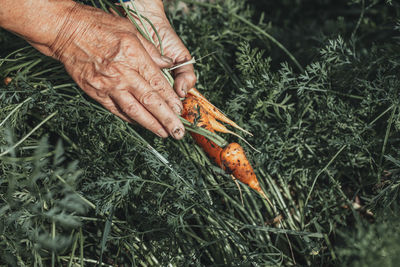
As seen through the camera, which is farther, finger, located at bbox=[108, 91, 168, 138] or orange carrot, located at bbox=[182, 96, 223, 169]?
orange carrot, located at bbox=[182, 96, 223, 169]

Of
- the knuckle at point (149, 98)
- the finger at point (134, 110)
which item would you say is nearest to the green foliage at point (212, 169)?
the finger at point (134, 110)

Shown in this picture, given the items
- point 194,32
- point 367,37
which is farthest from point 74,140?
point 367,37

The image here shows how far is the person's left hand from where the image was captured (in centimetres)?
204

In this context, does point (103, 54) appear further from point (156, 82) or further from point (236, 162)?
point (236, 162)

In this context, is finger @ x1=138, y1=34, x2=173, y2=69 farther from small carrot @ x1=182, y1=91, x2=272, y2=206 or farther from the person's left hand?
small carrot @ x1=182, y1=91, x2=272, y2=206

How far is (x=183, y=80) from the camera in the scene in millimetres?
2004

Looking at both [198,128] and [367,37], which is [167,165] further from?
[367,37]

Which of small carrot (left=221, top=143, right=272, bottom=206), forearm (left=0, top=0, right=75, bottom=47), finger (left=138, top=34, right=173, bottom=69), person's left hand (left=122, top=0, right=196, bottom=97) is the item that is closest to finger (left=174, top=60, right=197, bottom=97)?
person's left hand (left=122, top=0, right=196, bottom=97)

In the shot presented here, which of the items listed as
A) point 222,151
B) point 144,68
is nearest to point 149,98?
point 144,68

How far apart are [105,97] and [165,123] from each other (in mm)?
352

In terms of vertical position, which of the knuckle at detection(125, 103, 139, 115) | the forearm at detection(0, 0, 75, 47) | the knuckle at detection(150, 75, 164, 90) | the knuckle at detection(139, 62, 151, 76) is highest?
the forearm at detection(0, 0, 75, 47)

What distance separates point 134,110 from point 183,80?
386mm

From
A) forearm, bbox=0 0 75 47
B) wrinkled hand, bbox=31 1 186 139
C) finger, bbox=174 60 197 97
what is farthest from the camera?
finger, bbox=174 60 197 97

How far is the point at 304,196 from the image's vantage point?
2205 mm
